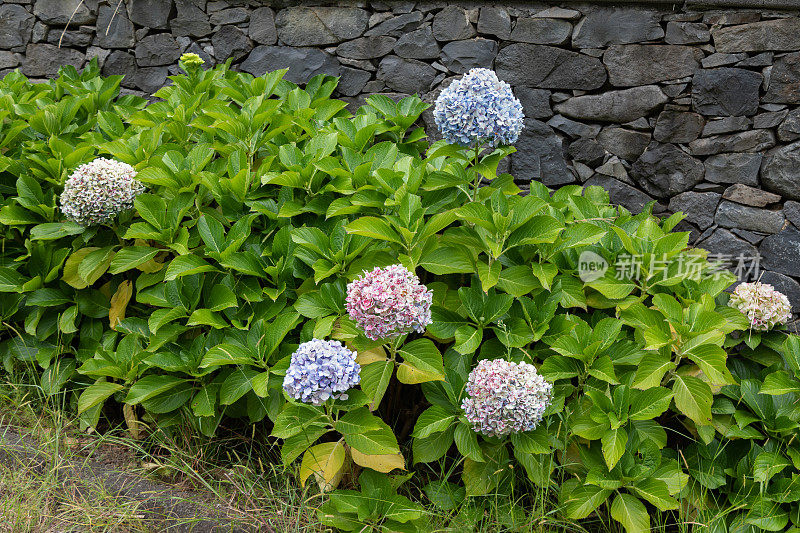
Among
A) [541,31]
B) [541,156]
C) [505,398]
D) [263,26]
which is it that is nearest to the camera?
[505,398]

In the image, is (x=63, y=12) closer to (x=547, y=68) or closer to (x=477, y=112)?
(x=547, y=68)

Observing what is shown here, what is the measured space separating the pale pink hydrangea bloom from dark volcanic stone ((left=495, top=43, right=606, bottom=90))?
1.83m

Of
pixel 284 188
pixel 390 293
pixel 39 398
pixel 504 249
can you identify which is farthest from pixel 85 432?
pixel 504 249

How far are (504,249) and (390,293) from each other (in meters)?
0.54

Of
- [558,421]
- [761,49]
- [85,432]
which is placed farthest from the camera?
[761,49]

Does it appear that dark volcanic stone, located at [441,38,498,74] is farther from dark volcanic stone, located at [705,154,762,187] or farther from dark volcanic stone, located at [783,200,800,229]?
dark volcanic stone, located at [783,200,800,229]

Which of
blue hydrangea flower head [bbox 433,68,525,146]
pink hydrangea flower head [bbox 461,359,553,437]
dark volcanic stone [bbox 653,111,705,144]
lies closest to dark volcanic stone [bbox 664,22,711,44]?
dark volcanic stone [bbox 653,111,705,144]

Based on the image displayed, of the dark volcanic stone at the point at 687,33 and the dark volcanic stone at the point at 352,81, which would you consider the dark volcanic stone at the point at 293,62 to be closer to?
the dark volcanic stone at the point at 352,81

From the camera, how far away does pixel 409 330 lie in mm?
1765

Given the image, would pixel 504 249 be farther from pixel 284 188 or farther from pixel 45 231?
pixel 45 231

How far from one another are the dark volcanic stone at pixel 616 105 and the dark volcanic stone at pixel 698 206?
0.46m

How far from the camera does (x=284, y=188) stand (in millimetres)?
2359

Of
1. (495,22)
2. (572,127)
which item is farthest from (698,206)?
(495,22)

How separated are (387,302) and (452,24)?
210cm
